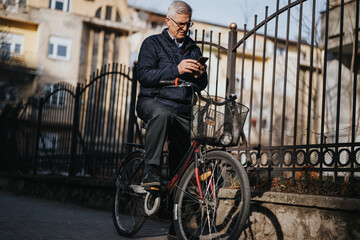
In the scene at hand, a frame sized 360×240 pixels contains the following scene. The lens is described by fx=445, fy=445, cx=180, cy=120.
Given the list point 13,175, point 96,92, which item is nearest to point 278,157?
point 96,92

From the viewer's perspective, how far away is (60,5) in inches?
1346

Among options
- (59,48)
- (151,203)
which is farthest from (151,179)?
(59,48)

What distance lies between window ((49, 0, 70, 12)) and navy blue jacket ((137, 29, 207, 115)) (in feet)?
104

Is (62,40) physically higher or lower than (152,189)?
higher

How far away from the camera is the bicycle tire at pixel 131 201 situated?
15.5 ft

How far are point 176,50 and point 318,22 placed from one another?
7.32 metres

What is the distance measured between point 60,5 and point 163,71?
32511mm

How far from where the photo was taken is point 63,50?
109ft

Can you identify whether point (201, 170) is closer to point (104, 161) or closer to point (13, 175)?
point (104, 161)

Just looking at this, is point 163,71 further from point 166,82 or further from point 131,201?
point 131,201

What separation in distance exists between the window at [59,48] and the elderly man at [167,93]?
2983 centimetres

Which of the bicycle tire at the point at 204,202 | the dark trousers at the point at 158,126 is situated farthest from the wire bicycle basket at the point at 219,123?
the dark trousers at the point at 158,126

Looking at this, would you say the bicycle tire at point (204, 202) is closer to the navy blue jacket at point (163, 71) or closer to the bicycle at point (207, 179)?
the bicycle at point (207, 179)

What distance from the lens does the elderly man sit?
408 cm
